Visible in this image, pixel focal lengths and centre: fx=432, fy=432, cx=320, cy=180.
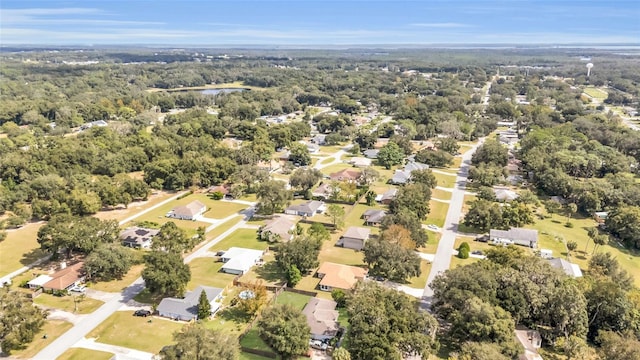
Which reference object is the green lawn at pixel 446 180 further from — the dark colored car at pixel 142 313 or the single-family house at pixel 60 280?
the single-family house at pixel 60 280

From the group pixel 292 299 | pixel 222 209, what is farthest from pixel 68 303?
pixel 222 209

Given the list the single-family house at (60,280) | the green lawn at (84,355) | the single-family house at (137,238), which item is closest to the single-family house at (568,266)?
the green lawn at (84,355)

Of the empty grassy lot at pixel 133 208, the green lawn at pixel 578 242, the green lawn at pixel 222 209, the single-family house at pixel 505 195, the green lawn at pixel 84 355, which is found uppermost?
the single-family house at pixel 505 195

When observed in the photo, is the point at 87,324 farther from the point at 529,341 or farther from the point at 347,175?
the point at 347,175

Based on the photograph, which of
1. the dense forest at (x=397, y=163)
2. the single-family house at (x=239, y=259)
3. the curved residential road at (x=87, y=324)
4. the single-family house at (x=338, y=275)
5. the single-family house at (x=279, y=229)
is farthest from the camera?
the single-family house at (x=279, y=229)

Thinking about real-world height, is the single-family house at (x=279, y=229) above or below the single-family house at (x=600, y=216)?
above

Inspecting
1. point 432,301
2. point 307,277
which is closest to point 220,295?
point 307,277
